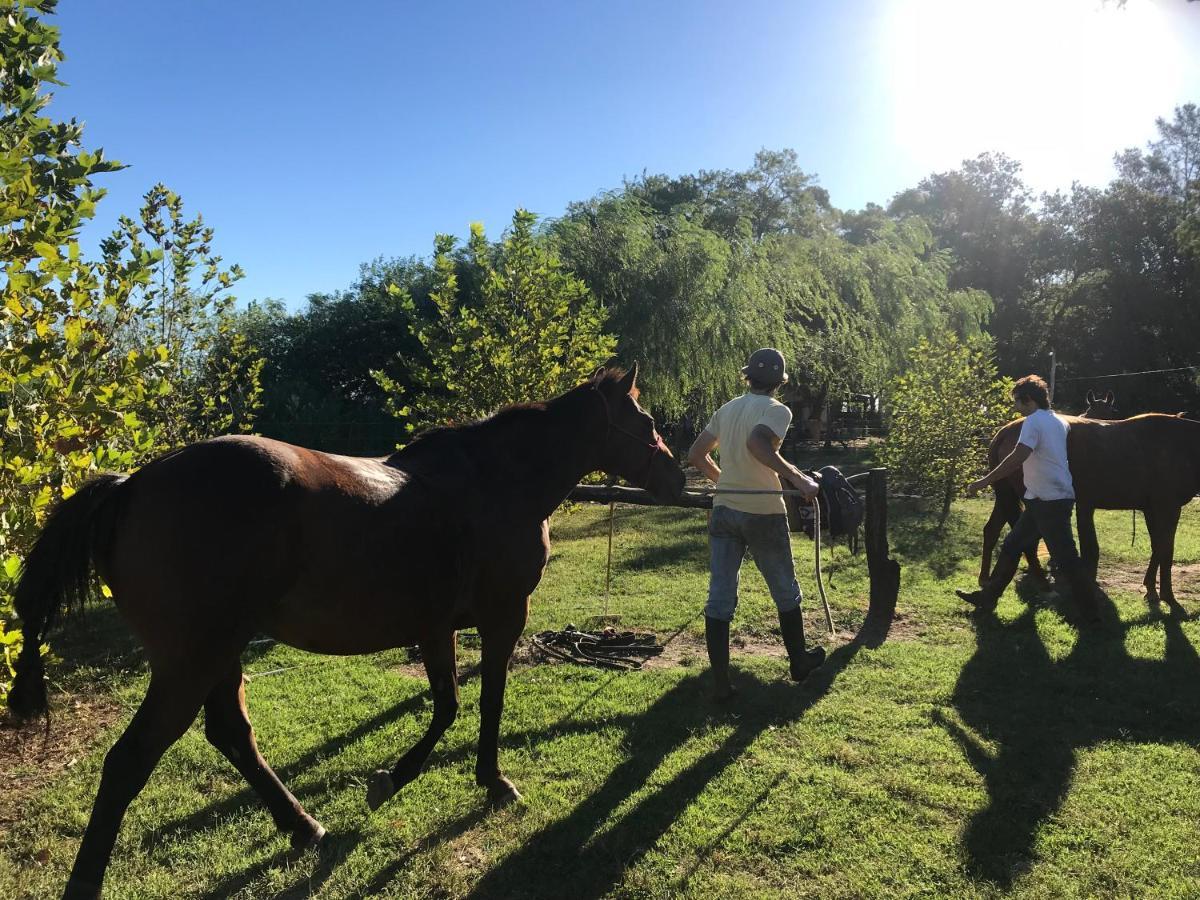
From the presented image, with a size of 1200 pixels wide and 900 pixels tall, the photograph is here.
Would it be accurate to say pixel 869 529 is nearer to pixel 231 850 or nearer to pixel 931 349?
pixel 231 850

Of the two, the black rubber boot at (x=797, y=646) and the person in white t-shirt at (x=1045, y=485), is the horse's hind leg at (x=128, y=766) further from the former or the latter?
the person in white t-shirt at (x=1045, y=485)

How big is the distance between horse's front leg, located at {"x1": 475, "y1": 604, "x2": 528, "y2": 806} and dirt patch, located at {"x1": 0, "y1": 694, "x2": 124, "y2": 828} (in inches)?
82.5

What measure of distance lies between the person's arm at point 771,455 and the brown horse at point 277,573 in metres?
1.45

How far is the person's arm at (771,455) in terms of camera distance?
4.28 m

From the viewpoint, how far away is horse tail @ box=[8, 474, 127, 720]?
259cm

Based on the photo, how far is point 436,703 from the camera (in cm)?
364

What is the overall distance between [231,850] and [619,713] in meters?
2.26

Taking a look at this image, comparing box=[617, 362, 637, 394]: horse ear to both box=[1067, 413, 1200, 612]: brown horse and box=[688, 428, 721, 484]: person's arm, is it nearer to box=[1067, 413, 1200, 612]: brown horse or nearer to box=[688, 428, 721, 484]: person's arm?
box=[688, 428, 721, 484]: person's arm

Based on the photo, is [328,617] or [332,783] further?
[332,783]

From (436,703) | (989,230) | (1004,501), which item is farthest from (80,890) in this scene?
(989,230)

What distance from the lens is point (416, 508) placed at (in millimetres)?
3131

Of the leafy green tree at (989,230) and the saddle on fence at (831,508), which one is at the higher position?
the leafy green tree at (989,230)

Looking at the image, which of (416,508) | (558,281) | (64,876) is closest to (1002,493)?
(558,281)

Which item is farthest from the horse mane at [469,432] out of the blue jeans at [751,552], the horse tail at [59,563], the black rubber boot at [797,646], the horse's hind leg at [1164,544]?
the horse's hind leg at [1164,544]
